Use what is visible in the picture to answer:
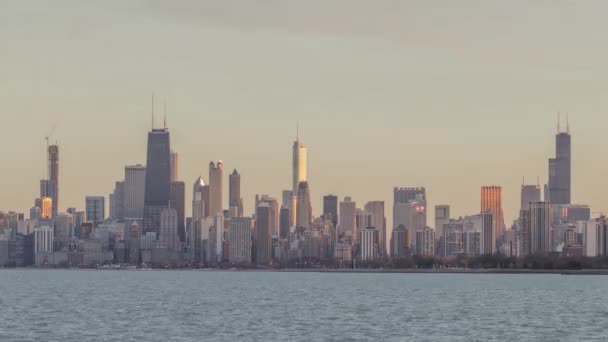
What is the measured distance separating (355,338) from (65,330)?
25.5 meters

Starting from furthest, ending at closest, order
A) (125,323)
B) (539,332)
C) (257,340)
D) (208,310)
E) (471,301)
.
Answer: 1. (471,301)
2. (208,310)
3. (125,323)
4. (539,332)
5. (257,340)

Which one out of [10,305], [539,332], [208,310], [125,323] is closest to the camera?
[539,332]

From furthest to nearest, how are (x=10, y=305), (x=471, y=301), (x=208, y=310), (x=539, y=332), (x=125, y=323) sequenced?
(x=471, y=301) < (x=10, y=305) < (x=208, y=310) < (x=125, y=323) < (x=539, y=332)

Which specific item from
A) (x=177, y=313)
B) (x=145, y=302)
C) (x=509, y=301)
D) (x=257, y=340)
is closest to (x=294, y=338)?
(x=257, y=340)

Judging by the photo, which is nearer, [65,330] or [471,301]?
[65,330]

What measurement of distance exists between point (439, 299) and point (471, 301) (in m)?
9.20

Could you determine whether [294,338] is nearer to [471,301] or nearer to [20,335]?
[20,335]

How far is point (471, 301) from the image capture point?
16788 cm

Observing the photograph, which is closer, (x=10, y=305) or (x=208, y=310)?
(x=208, y=310)

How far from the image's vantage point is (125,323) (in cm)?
11900

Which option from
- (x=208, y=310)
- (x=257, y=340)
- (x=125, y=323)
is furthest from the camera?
(x=208, y=310)

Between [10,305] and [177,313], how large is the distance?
31.1m

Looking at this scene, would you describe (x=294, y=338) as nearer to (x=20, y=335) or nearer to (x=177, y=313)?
(x=20, y=335)

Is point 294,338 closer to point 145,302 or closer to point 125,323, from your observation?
point 125,323
